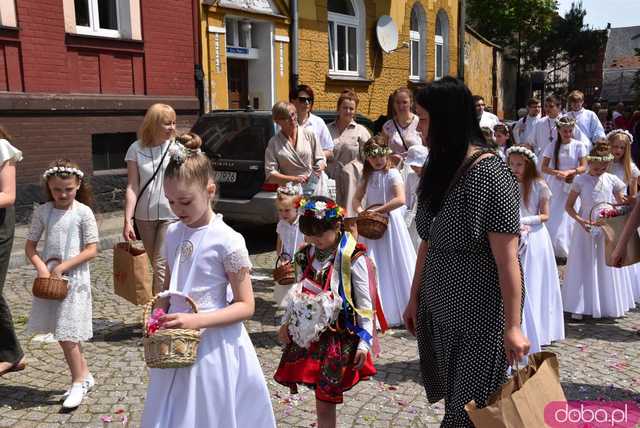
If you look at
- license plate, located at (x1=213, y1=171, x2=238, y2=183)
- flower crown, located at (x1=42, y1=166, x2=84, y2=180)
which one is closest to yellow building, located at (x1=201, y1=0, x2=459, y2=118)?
license plate, located at (x1=213, y1=171, x2=238, y2=183)

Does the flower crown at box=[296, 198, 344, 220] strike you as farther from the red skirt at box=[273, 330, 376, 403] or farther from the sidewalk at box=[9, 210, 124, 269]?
the sidewalk at box=[9, 210, 124, 269]

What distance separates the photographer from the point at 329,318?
3.07 m

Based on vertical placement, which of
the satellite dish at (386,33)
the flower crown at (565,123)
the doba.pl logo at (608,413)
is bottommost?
the doba.pl logo at (608,413)

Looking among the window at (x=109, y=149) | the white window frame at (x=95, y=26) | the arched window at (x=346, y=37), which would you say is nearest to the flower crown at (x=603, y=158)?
the window at (x=109, y=149)

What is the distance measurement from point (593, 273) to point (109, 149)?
898 cm

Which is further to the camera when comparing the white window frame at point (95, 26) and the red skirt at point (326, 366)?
the white window frame at point (95, 26)

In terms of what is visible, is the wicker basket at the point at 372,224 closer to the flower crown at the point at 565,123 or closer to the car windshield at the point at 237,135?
the car windshield at the point at 237,135

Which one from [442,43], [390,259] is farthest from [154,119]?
[442,43]

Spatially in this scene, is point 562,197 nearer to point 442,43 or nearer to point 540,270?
point 540,270

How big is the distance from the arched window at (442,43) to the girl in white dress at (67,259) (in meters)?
20.6

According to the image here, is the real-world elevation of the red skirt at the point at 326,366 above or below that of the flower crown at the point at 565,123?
below

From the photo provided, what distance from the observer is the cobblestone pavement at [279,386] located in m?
3.91

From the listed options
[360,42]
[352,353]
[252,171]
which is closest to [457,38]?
[360,42]

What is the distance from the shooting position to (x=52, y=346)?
5145mm
